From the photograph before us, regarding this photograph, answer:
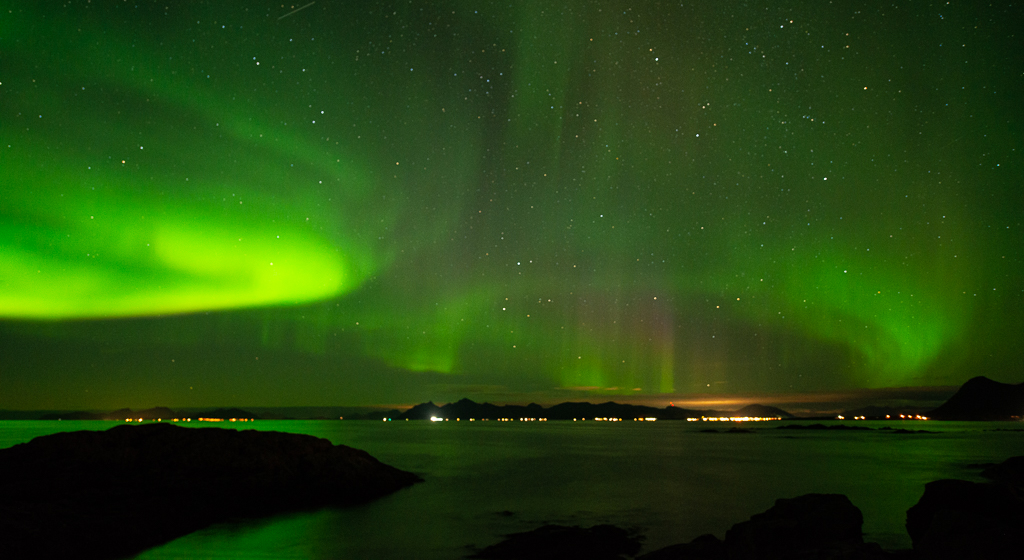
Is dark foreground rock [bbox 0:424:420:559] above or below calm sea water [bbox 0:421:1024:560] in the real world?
above

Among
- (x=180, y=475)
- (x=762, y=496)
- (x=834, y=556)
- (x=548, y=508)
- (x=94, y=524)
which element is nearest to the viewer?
(x=834, y=556)

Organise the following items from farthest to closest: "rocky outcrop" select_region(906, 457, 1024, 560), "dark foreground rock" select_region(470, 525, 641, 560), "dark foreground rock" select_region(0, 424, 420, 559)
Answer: "dark foreground rock" select_region(0, 424, 420, 559), "dark foreground rock" select_region(470, 525, 641, 560), "rocky outcrop" select_region(906, 457, 1024, 560)

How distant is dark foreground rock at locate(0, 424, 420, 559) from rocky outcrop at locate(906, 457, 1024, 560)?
18615mm

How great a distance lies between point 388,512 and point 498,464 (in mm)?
27039

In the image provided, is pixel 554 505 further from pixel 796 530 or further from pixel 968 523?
pixel 968 523

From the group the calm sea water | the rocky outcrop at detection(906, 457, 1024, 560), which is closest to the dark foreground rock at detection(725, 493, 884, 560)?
the rocky outcrop at detection(906, 457, 1024, 560)

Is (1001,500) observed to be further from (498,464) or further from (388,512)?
(498,464)

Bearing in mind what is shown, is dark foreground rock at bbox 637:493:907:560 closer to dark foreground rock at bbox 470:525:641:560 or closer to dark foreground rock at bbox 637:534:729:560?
dark foreground rock at bbox 637:534:729:560

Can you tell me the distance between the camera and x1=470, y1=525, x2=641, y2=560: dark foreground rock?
47.1ft

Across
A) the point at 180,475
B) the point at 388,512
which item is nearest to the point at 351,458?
the point at 388,512

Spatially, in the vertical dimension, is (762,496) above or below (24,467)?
below

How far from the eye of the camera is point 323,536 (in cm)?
1922

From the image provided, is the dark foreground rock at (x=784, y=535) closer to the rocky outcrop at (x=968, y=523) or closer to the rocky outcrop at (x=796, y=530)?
the rocky outcrop at (x=796, y=530)

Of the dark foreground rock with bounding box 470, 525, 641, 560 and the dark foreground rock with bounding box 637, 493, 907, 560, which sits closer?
the dark foreground rock with bounding box 637, 493, 907, 560
